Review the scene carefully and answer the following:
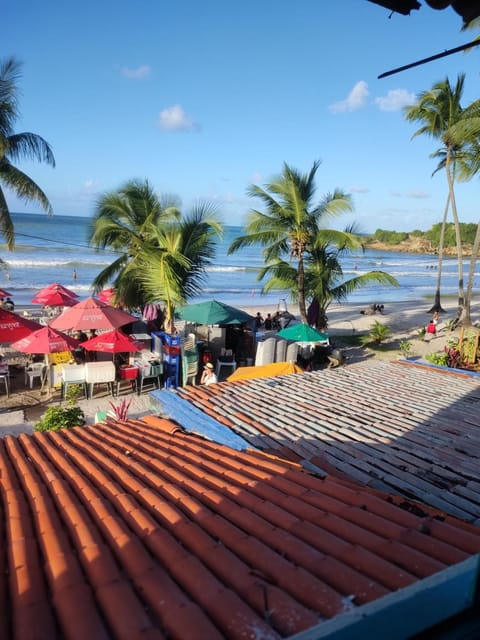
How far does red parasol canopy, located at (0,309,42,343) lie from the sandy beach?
4.71 ft

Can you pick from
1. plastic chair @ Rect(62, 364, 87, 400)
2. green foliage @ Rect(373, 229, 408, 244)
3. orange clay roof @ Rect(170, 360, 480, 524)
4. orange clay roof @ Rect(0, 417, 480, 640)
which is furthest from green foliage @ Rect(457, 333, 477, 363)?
green foliage @ Rect(373, 229, 408, 244)

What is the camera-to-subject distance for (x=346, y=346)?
663 inches

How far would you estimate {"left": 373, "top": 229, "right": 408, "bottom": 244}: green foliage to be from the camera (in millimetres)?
117019

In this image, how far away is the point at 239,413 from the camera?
556cm

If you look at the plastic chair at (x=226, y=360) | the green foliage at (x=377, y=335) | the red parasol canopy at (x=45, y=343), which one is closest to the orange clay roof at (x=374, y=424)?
the red parasol canopy at (x=45, y=343)

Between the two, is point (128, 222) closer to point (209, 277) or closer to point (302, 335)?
point (302, 335)

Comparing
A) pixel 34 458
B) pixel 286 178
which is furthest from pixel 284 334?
pixel 34 458

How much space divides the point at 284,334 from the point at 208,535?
33.2 feet

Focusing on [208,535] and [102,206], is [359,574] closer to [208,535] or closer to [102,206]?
[208,535]

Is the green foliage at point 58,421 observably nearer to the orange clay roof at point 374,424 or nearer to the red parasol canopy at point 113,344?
the orange clay roof at point 374,424

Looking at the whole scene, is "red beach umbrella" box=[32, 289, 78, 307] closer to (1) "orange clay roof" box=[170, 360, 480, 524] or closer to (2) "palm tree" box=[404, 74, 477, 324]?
(1) "orange clay roof" box=[170, 360, 480, 524]

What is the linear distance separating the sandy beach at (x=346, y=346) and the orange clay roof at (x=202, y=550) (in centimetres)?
611

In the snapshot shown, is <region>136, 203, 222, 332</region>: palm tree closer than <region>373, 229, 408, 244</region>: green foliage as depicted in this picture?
Yes

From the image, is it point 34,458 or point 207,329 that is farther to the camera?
point 207,329
